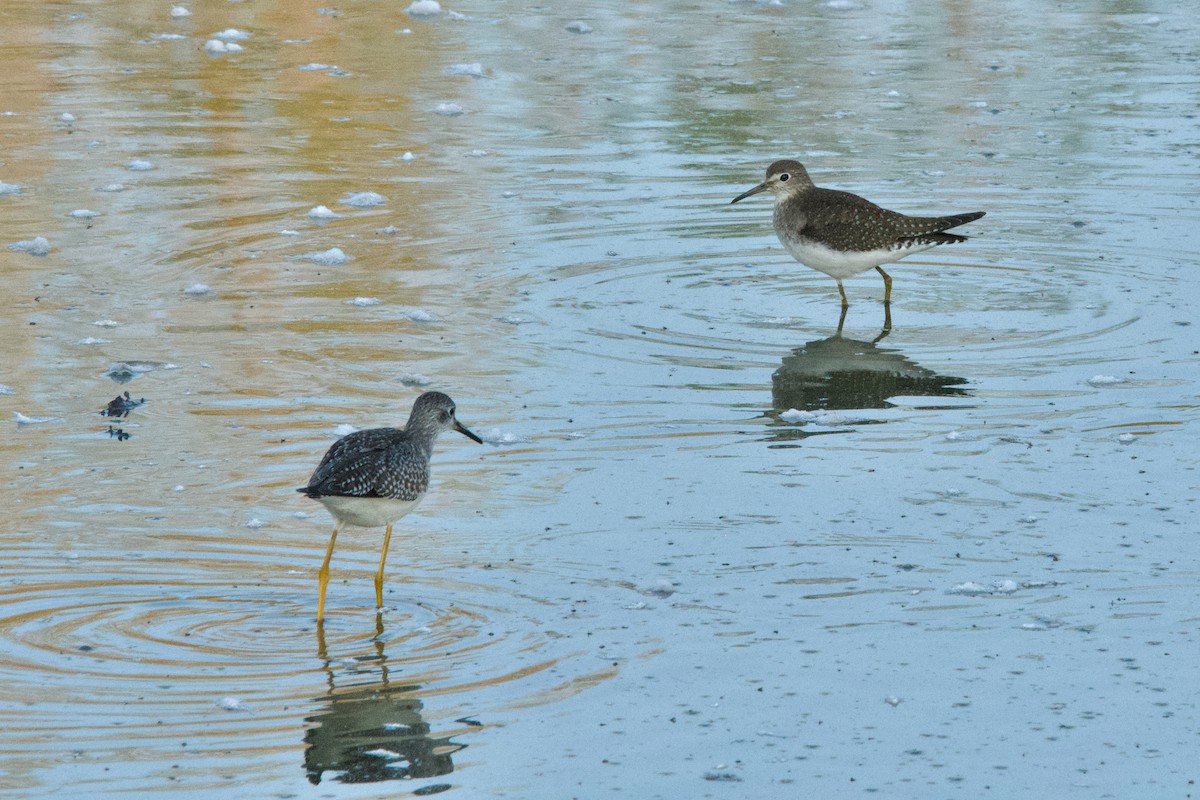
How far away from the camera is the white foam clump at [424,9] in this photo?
21656mm

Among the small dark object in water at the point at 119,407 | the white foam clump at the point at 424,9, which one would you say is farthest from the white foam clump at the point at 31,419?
the white foam clump at the point at 424,9

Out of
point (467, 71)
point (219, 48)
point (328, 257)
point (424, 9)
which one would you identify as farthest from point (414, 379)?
point (424, 9)

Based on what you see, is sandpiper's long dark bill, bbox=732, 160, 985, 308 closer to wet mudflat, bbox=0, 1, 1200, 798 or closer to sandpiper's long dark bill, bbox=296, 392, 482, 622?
wet mudflat, bbox=0, 1, 1200, 798

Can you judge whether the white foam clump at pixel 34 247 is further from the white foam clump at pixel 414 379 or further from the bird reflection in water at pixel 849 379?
the bird reflection in water at pixel 849 379

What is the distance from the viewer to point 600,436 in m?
9.41

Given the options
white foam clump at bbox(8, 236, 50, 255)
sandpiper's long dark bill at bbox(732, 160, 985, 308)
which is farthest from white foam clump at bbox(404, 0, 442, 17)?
sandpiper's long dark bill at bbox(732, 160, 985, 308)

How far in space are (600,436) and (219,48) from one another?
1198 cm

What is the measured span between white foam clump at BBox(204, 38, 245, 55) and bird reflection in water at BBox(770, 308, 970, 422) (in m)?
10.9

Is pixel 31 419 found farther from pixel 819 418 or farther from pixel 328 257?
pixel 819 418

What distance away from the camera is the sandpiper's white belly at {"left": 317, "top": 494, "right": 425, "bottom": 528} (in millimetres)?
7145

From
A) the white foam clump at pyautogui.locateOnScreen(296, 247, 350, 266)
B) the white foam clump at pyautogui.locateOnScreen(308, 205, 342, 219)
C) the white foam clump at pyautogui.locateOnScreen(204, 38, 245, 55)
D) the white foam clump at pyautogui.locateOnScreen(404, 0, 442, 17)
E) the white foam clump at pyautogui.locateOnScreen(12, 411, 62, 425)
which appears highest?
the white foam clump at pyautogui.locateOnScreen(404, 0, 442, 17)

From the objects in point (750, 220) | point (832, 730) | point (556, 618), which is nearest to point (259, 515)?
point (556, 618)

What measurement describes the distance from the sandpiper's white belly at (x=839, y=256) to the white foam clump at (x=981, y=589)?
450cm

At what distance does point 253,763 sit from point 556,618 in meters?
1.56
